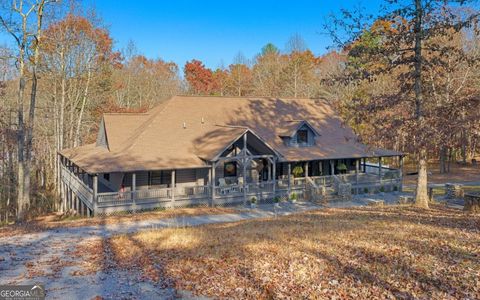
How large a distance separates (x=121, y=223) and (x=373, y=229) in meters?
11.4

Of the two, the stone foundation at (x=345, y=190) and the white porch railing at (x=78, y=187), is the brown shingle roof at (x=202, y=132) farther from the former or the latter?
the stone foundation at (x=345, y=190)

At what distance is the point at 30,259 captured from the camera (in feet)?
36.5

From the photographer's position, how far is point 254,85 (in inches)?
2474

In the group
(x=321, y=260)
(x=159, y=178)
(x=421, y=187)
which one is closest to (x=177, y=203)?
(x=159, y=178)

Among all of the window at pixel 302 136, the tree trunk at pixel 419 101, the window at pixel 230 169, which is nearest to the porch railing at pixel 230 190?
the window at pixel 230 169

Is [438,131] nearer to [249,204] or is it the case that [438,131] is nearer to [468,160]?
→ [249,204]

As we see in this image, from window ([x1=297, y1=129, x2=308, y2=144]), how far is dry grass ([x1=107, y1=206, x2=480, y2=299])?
15.1 metres

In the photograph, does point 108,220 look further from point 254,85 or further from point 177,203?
point 254,85

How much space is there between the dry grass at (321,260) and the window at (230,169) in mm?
12122

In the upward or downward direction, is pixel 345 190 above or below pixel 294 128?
below

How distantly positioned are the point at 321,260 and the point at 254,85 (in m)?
55.5

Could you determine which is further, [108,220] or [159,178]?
[159,178]

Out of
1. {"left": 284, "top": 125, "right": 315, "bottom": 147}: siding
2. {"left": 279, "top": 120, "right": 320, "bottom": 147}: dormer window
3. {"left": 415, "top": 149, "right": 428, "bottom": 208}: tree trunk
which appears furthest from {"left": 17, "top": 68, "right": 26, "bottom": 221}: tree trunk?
{"left": 415, "top": 149, "right": 428, "bottom": 208}: tree trunk

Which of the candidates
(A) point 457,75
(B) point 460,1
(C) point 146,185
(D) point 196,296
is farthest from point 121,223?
(A) point 457,75
